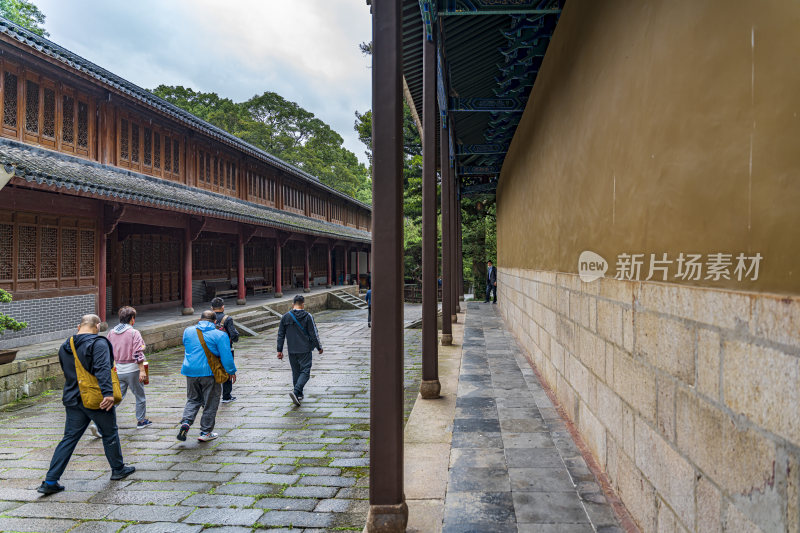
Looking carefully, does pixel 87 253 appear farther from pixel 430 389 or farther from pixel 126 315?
pixel 430 389

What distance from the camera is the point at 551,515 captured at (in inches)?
122

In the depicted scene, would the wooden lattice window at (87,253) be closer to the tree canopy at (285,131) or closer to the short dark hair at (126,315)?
the short dark hair at (126,315)

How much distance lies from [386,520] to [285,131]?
49759mm

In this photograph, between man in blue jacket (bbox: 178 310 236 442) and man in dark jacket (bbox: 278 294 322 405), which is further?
man in dark jacket (bbox: 278 294 322 405)

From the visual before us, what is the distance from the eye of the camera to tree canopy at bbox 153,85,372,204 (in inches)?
1620

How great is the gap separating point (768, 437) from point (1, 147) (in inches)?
Answer: 438

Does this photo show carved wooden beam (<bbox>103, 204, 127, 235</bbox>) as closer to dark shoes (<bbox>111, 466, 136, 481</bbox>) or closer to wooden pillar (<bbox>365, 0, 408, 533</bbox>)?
dark shoes (<bbox>111, 466, 136, 481</bbox>)

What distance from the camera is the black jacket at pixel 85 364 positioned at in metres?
4.27

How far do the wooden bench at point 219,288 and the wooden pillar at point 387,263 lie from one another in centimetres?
1518

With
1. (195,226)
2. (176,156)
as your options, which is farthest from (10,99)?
(176,156)

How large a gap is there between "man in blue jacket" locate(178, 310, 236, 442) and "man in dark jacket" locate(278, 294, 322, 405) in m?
1.27

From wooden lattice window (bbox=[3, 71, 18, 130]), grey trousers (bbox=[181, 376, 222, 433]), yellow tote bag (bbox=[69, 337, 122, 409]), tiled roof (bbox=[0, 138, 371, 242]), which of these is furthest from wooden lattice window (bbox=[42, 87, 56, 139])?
yellow tote bag (bbox=[69, 337, 122, 409])

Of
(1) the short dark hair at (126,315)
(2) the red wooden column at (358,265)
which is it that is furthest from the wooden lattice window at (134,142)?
(2) the red wooden column at (358,265)

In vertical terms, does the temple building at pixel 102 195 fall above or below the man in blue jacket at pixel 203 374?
above
